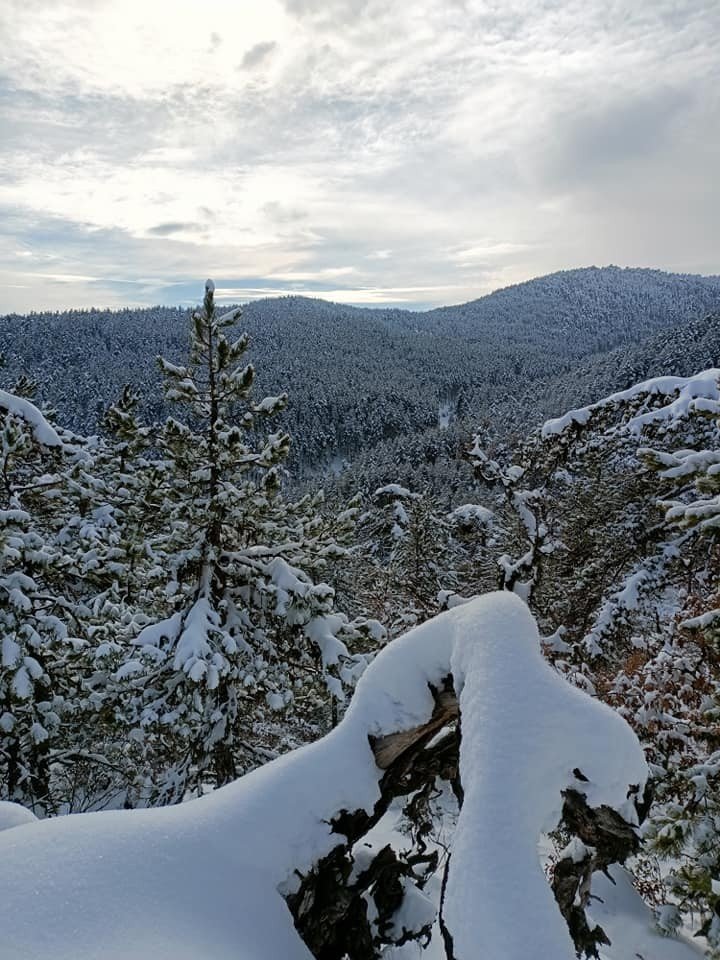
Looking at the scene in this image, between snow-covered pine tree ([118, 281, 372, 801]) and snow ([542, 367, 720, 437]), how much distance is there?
478 centimetres

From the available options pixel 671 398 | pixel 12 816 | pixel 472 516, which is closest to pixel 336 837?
pixel 12 816

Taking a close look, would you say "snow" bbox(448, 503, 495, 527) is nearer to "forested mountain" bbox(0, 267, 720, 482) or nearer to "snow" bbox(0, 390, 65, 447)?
"snow" bbox(0, 390, 65, 447)

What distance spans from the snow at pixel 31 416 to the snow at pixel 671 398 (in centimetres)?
706

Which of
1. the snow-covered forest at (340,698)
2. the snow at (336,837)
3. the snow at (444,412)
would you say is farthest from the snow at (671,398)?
the snow at (444,412)

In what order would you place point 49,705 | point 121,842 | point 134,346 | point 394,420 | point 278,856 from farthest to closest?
point 134,346 < point 394,420 < point 49,705 < point 278,856 < point 121,842

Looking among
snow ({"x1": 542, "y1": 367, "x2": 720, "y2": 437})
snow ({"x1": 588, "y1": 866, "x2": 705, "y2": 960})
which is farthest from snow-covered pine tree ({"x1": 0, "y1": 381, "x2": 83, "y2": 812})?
snow ({"x1": 588, "y1": 866, "x2": 705, "y2": 960})

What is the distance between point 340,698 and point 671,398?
21.9ft

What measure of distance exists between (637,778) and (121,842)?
121 inches

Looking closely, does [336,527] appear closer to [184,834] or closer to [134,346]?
[184,834]

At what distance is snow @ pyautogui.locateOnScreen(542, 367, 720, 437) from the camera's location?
577cm

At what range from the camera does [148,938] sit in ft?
8.97

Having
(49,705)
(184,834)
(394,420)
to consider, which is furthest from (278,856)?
(394,420)

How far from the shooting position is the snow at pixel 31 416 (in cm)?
762

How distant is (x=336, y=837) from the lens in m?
4.00
